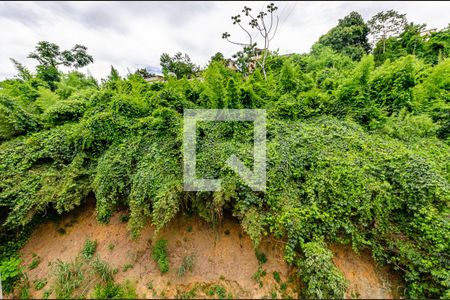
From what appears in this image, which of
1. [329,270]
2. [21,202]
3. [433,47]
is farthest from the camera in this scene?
[433,47]

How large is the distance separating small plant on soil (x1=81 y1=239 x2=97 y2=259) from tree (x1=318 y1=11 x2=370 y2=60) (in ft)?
56.6

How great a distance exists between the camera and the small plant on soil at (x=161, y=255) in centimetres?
345

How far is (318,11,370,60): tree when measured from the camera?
→ 1362 centimetres

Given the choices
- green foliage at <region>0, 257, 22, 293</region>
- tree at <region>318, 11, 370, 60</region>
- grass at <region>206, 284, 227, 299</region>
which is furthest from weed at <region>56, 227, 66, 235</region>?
tree at <region>318, 11, 370, 60</region>

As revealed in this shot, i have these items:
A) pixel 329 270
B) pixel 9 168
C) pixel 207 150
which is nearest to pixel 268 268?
pixel 329 270

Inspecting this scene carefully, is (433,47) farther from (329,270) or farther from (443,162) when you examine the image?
(329,270)

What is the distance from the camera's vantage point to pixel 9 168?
A: 12.3 ft

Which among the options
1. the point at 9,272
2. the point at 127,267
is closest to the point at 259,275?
the point at 127,267

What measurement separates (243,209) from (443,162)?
3.73m

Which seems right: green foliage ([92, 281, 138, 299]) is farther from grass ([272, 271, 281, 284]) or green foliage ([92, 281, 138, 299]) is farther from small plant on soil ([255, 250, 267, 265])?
grass ([272, 271, 281, 284])

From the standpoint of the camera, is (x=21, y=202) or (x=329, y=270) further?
(x=21, y=202)

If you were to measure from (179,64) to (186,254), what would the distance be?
17.5m

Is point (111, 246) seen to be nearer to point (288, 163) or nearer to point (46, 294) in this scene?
point (46, 294)

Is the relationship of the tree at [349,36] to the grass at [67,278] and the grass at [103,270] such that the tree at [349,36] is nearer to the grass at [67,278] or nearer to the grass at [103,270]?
the grass at [103,270]
